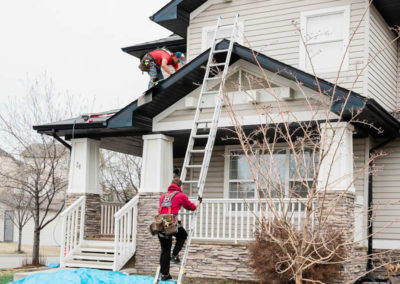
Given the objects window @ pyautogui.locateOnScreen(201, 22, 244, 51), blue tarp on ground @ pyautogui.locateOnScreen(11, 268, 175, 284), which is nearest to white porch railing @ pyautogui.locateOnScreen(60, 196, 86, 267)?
blue tarp on ground @ pyautogui.locateOnScreen(11, 268, 175, 284)

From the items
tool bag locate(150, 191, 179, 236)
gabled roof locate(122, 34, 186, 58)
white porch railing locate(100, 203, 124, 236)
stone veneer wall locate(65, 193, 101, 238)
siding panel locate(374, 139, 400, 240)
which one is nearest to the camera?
tool bag locate(150, 191, 179, 236)

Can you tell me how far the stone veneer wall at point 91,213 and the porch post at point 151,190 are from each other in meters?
1.66

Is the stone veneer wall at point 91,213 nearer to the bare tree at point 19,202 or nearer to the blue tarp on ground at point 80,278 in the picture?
the blue tarp on ground at point 80,278

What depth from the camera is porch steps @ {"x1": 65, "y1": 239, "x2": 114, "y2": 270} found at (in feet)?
39.6

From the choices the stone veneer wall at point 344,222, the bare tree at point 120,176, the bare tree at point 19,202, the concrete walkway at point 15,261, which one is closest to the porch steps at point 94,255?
the stone veneer wall at point 344,222

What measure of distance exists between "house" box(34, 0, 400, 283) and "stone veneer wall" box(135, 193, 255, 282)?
2 cm

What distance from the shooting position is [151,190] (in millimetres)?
12555

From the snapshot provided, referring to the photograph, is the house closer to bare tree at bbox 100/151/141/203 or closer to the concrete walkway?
the concrete walkway

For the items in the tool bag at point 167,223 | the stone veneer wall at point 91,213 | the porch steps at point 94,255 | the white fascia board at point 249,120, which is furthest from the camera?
the stone veneer wall at point 91,213

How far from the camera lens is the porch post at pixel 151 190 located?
12289 millimetres

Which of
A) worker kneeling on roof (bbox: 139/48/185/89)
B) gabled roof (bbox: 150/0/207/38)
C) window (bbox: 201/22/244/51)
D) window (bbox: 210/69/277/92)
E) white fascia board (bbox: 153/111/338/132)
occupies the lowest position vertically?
white fascia board (bbox: 153/111/338/132)

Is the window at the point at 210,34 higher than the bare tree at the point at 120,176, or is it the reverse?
the window at the point at 210,34

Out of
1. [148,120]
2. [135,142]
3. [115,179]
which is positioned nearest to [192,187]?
[135,142]

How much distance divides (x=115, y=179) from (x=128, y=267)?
15102mm
